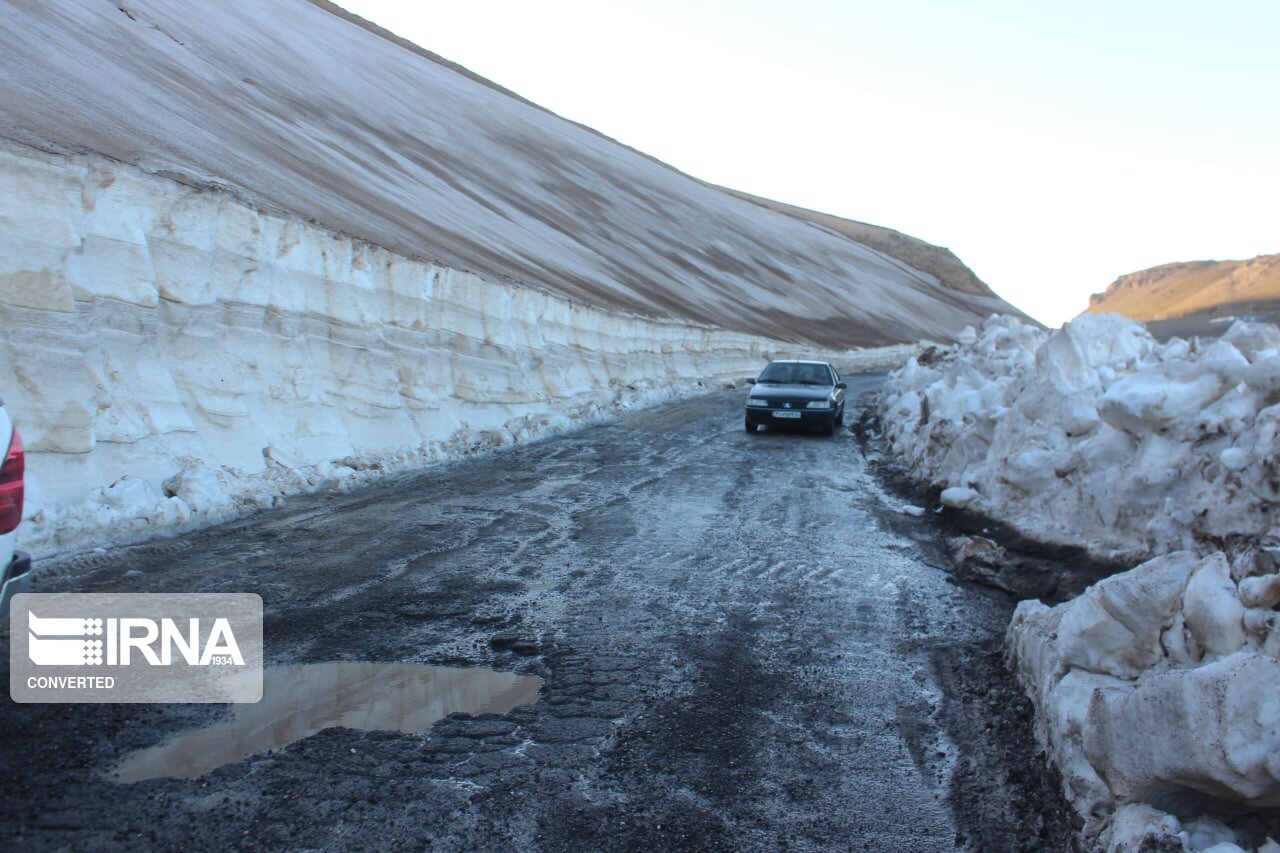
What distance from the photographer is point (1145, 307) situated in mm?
196625

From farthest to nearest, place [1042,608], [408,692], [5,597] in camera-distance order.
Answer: [1042,608] → [408,692] → [5,597]

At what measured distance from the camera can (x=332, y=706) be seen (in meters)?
4.92

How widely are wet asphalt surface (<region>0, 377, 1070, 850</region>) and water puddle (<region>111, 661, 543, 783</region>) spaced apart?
0.11 metres

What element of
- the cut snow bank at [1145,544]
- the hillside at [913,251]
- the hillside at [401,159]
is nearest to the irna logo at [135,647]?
the cut snow bank at [1145,544]

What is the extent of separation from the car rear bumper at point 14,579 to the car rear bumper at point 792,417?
13.7m

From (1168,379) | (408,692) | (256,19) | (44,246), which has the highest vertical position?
(256,19)

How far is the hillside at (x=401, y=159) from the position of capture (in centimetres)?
1400

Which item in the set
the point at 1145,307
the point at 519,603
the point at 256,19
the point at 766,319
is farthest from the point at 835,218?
the point at 519,603

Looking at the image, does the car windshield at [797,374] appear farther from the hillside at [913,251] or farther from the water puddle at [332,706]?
the hillside at [913,251]

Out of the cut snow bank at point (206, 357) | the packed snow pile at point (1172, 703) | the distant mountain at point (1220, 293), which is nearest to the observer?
the packed snow pile at point (1172, 703)

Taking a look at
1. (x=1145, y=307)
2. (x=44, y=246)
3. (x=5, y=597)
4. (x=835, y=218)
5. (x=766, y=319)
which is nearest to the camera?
(x=5, y=597)

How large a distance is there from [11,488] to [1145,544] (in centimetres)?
744

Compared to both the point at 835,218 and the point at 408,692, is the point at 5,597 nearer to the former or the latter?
the point at 408,692

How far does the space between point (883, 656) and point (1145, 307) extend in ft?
707
